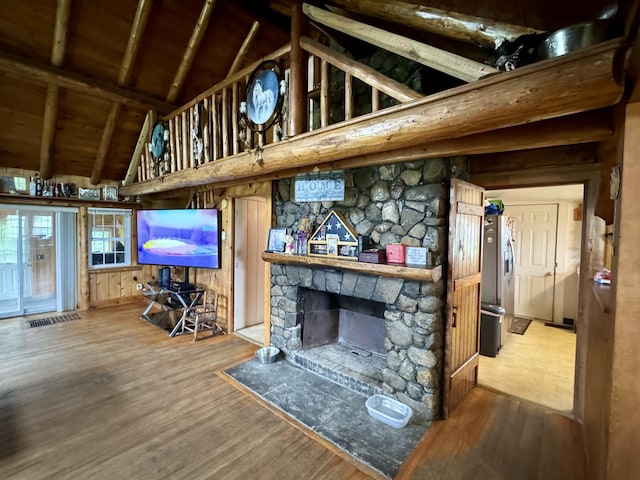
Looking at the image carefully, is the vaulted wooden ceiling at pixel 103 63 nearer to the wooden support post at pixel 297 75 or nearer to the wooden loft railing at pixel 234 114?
the wooden support post at pixel 297 75

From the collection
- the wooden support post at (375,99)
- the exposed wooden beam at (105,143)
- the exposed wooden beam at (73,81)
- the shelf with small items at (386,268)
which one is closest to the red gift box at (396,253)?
the shelf with small items at (386,268)

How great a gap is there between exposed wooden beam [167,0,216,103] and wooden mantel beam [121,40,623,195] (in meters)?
2.59

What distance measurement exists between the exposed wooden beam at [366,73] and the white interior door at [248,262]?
8.40ft

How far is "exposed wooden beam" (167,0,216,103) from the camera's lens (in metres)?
3.74

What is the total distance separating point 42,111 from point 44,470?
462cm

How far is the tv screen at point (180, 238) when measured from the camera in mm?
4396

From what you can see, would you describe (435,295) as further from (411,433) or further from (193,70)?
(193,70)

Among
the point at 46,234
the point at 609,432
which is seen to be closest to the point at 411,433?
the point at 609,432

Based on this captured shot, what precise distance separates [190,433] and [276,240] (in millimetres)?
1968

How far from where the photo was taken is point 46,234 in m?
5.50

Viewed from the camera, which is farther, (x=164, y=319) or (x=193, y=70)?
(x=164, y=319)

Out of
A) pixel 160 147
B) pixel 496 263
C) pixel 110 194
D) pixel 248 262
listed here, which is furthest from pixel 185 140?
pixel 496 263

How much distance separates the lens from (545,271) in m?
5.06

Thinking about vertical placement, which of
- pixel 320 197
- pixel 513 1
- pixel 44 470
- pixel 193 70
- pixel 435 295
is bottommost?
pixel 44 470
